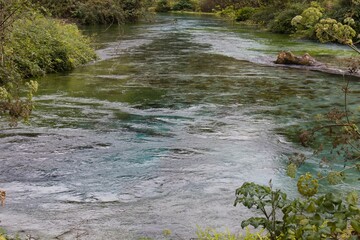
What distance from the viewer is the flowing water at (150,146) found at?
598 centimetres

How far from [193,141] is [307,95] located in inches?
228

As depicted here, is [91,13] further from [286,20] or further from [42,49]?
[42,49]

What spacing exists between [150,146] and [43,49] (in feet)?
32.3

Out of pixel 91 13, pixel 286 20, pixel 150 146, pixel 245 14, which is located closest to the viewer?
pixel 150 146

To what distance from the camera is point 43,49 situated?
17.2 meters

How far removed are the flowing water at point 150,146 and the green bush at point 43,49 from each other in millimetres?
865

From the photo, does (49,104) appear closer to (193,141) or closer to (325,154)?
(193,141)

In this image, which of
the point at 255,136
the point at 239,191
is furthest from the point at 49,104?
the point at 239,191

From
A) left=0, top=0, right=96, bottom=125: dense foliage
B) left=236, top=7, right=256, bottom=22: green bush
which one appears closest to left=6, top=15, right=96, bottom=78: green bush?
left=0, top=0, right=96, bottom=125: dense foliage

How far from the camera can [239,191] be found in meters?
3.88

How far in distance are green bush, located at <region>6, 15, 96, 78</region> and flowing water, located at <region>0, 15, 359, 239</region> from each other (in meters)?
0.87

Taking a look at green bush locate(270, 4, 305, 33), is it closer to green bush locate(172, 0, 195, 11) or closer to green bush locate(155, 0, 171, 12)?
green bush locate(155, 0, 171, 12)

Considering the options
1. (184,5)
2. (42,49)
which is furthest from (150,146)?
(184,5)

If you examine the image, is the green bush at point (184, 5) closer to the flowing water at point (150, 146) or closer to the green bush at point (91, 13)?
the green bush at point (91, 13)
